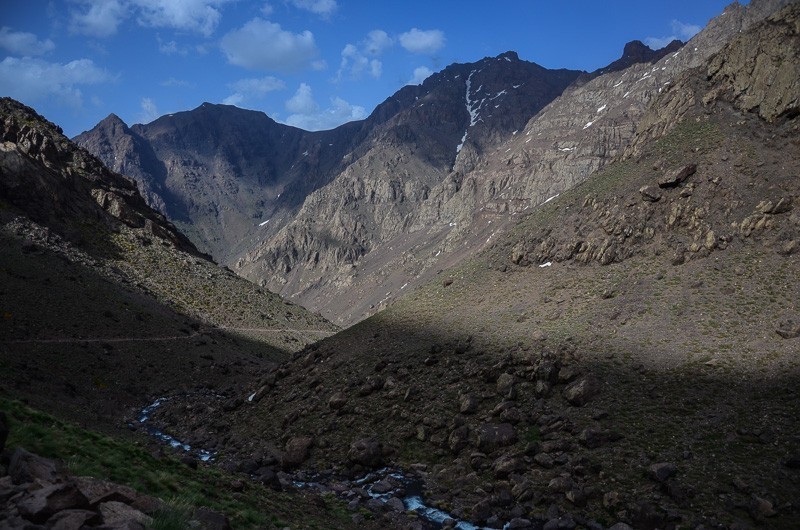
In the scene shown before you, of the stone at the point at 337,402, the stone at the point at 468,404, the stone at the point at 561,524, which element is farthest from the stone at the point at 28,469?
the stone at the point at 337,402

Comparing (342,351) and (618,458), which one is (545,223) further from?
(618,458)

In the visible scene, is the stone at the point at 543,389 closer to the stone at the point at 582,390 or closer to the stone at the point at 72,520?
the stone at the point at 582,390

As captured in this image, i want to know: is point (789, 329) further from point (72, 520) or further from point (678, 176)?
point (72, 520)

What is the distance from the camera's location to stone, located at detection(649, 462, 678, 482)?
819 inches

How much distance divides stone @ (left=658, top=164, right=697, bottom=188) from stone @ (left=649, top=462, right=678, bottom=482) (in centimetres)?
3252

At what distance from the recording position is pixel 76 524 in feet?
29.7

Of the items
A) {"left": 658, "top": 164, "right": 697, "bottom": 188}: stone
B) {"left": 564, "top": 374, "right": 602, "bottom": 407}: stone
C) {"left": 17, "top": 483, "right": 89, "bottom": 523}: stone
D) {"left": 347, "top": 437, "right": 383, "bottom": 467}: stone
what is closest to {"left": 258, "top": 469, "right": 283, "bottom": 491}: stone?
{"left": 347, "top": 437, "right": 383, "bottom": 467}: stone

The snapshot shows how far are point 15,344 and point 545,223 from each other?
52.5 m

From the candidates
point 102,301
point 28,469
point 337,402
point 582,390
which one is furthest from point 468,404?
point 102,301

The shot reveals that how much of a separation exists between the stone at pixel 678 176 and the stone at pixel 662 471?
3252cm

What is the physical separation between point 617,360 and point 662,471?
1036 centimetres

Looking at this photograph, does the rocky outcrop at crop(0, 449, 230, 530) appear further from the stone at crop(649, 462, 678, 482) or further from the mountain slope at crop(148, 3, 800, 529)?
the stone at crop(649, 462, 678, 482)

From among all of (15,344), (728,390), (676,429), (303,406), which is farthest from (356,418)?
(15,344)

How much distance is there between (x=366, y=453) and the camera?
27.4 metres
